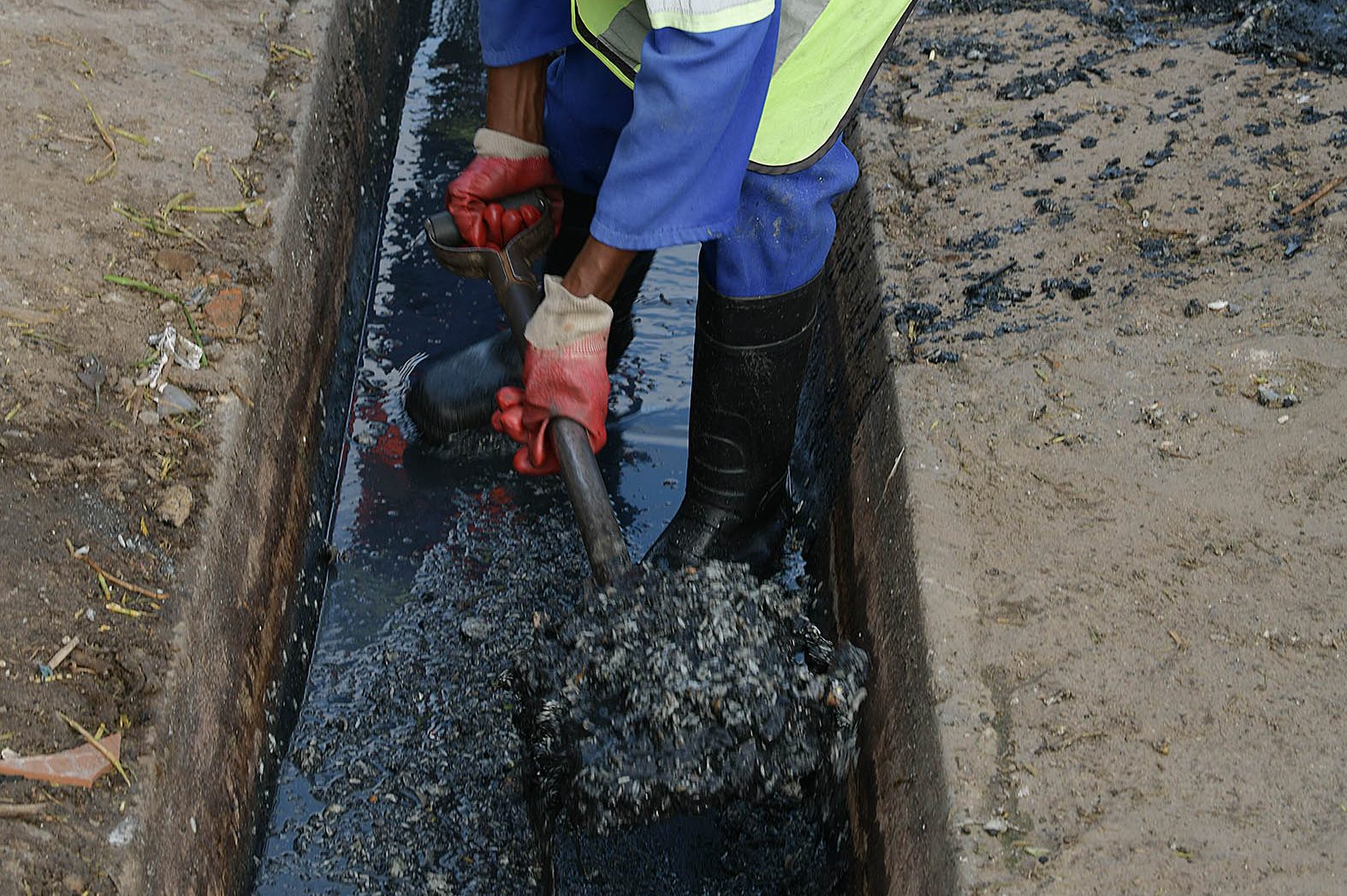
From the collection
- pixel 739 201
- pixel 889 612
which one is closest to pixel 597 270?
pixel 739 201

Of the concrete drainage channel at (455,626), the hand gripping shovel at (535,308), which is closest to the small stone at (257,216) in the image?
the concrete drainage channel at (455,626)

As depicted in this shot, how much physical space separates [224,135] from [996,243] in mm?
1958

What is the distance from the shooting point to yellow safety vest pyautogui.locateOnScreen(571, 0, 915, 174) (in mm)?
2072

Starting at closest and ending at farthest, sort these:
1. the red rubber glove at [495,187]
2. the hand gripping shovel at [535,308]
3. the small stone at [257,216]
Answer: the hand gripping shovel at [535,308] → the red rubber glove at [495,187] → the small stone at [257,216]

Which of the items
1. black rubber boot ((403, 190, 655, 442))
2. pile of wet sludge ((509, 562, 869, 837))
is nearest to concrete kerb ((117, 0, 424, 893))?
black rubber boot ((403, 190, 655, 442))

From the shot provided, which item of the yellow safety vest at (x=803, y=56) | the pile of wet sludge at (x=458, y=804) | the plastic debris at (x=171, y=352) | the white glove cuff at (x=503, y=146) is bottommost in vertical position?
the pile of wet sludge at (x=458, y=804)

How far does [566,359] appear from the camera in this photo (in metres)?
2.14

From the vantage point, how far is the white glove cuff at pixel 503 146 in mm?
2684

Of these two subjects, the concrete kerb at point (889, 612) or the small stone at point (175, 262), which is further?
the small stone at point (175, 262)

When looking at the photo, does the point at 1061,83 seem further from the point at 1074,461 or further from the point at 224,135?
the point at 224,135

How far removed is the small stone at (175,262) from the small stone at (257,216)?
0.21 m

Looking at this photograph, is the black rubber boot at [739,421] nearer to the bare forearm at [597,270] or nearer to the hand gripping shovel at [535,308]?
the hand gripping shovel at [535,308]

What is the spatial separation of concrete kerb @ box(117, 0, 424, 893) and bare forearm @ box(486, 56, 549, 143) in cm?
60

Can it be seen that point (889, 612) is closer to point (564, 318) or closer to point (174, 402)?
point (564, 318)
